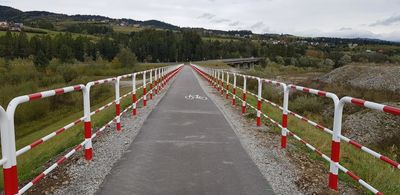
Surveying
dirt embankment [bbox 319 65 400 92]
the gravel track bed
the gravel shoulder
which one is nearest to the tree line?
dirt embankment [bbox 319 65 400 92]

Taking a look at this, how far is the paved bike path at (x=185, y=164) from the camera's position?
5.47 m

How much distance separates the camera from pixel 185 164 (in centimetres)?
664

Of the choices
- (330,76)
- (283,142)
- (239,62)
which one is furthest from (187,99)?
(239,62)

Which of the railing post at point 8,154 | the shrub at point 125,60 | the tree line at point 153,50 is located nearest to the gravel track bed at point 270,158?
the railing post at point 8,154

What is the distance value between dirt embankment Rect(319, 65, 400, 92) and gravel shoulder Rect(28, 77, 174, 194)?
28152 millimetres

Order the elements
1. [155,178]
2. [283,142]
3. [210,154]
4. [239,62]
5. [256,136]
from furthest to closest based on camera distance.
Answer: [239,62]
[256,136]
[283,142]
[210,154]
[155,178]

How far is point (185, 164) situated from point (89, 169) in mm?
1634

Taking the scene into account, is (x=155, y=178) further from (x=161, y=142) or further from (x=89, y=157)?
(x=161, y=142)

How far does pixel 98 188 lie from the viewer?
5.40 meters

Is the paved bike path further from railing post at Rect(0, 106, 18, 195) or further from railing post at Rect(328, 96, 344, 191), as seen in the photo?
railing post at Rect(0, 106, 18, 195)

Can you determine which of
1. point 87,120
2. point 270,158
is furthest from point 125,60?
point 270,158

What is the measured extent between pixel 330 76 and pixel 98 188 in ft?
133

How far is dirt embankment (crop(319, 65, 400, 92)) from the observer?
106 ft

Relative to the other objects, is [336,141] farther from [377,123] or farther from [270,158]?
[377,123]
